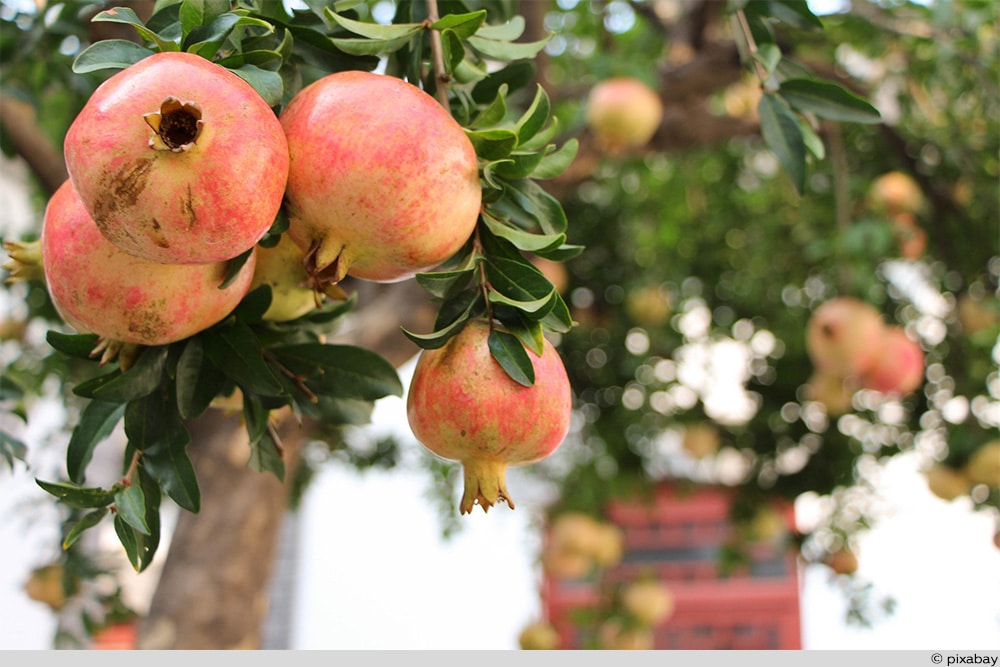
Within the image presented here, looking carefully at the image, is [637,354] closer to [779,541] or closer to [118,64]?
[779,541]

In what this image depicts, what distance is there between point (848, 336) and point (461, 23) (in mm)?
1500

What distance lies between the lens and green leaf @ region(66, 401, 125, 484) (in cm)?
68

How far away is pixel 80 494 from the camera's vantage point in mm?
594

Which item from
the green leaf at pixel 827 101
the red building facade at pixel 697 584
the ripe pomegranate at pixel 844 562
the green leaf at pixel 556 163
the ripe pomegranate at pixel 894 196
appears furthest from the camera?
the red building facade at pixel 697 584

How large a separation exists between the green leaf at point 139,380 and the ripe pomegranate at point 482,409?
0.59 ft

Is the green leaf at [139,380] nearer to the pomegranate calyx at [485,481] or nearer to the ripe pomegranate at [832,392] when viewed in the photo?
the pomegranate calyx at [485,481]

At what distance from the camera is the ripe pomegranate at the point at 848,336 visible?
1.90 m

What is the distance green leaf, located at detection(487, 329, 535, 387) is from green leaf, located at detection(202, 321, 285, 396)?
15cm

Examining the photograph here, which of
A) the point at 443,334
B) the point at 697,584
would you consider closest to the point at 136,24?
the point at 443,334

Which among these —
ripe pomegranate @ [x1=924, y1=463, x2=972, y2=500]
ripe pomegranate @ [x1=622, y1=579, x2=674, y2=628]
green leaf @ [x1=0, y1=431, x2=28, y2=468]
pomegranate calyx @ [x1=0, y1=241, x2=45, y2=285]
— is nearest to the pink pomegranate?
pomegranate calyx @ [x1=0, y1=241, x2=45, y2=285]

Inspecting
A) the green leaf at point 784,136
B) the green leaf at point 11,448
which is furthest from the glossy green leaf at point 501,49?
the green leaf at point 11,448

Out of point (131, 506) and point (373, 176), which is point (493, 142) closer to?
point (373, 176)
